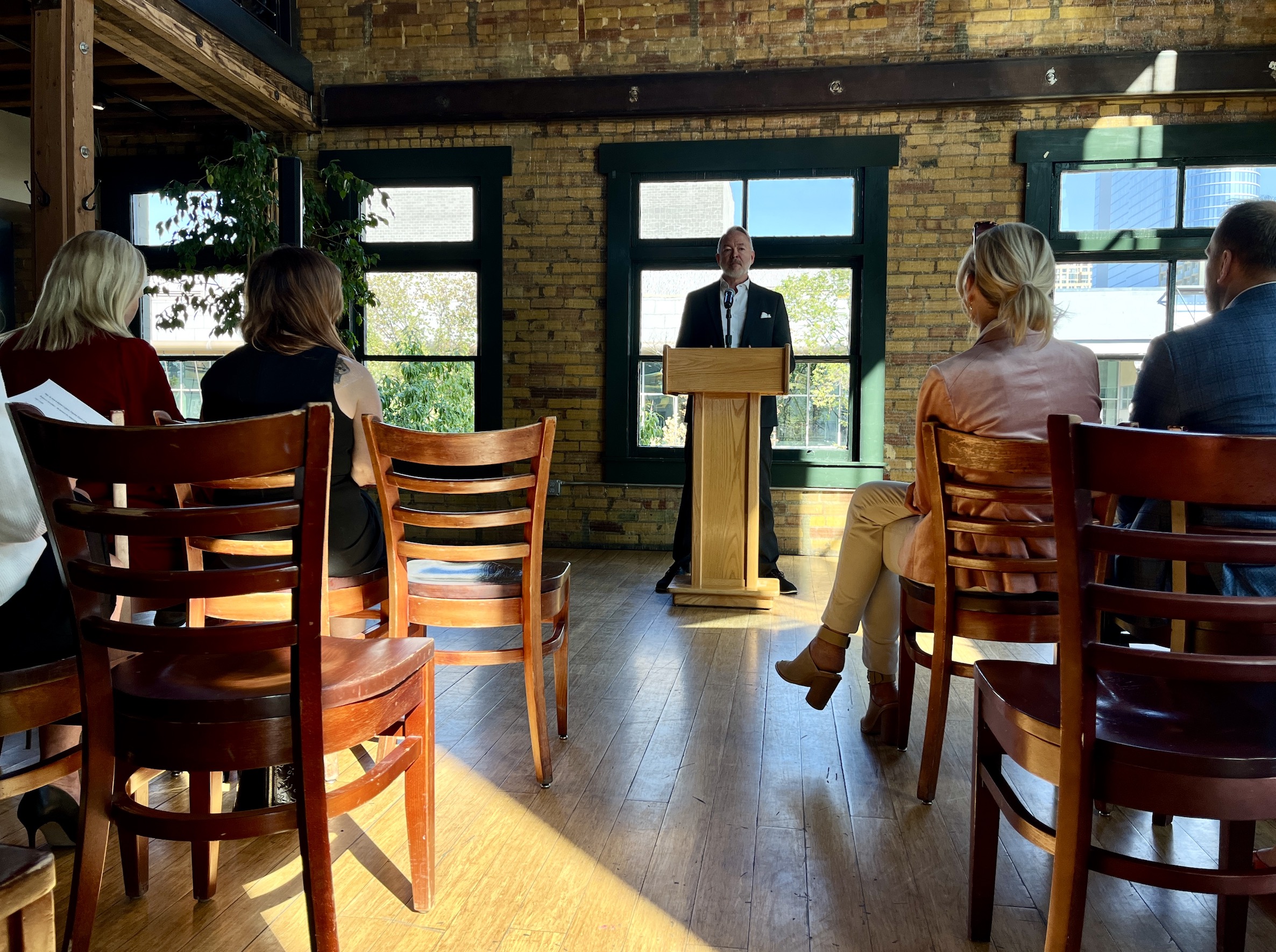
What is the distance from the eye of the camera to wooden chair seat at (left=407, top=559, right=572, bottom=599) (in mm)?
2371

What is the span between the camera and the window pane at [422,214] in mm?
6535

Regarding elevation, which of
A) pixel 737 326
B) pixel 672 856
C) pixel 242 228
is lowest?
pixel 672 856

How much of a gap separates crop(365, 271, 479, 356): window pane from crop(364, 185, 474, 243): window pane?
266 millimetres

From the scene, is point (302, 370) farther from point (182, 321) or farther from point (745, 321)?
point (182, 321)

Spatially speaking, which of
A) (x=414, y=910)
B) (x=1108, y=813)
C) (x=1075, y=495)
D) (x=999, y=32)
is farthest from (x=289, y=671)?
Result: (x=999, y=32)

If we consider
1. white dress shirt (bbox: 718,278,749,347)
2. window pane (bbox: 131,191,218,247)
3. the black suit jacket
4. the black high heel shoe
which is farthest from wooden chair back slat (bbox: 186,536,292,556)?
window pane (bbox: 131,191,218,247)

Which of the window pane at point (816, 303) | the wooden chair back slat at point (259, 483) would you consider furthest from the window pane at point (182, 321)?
the wooden chair back slat at point (259, 483)

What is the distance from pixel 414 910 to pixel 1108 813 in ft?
5.63

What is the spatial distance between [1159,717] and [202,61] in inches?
227

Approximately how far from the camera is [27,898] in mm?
884

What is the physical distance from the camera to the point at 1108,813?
7.38ft

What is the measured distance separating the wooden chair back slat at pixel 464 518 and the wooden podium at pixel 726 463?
2.03 metres

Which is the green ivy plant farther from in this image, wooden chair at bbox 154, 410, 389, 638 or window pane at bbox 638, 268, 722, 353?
wooden chair at bbox 154, 410, 389, 638

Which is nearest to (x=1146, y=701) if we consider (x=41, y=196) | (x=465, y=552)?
(x=465, y=552)
